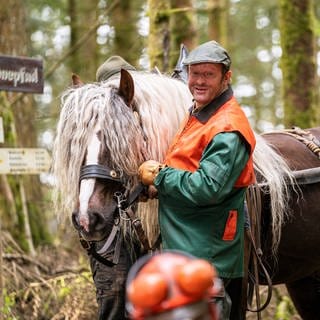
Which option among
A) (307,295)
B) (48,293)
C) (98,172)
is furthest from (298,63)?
(98,172)

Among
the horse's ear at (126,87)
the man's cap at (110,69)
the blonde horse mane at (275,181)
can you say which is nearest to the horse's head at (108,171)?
the horse's ear at (126,87)

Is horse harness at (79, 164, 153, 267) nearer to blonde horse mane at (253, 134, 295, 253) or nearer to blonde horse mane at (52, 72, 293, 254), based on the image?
blonde horse mane at (52, 72, 293, 254)

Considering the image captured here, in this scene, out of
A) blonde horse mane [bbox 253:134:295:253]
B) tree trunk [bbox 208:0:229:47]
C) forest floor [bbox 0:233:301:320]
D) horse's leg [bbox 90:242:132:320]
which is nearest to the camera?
horse's leg [bbox 90:242:132:320]

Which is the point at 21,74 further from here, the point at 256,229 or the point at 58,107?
the point at 58,107

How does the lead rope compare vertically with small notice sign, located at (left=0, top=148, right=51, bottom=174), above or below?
below

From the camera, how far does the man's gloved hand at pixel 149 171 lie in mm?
3084

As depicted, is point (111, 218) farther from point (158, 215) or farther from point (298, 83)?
point (298, 83)

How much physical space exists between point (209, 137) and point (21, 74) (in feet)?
7.05

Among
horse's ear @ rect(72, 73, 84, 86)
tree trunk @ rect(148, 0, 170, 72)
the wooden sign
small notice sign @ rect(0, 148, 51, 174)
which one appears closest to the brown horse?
horse's ear @ rect(72, 73, 84, 86)

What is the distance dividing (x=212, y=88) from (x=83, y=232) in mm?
891

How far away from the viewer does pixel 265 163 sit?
12.6 ft

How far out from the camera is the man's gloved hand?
3.08 m

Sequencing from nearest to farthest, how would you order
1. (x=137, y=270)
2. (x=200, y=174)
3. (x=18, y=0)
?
1. (x=137, y=270)
2. (x=200, y=174)
3. (x=18, y=0)

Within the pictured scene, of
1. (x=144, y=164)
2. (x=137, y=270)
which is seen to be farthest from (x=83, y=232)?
(x=137, y=270)
